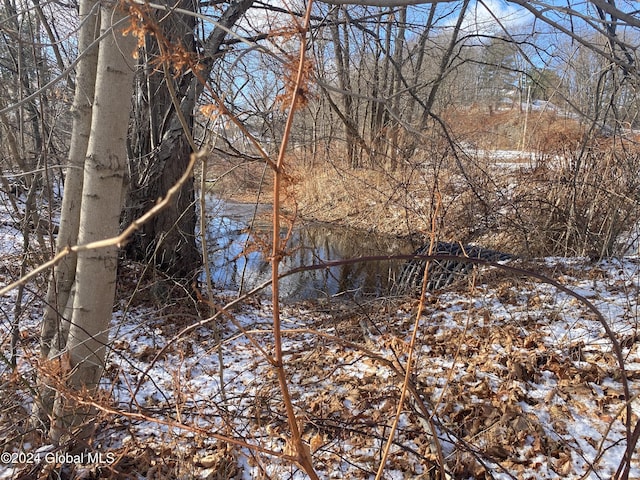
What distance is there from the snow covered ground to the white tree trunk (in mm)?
172

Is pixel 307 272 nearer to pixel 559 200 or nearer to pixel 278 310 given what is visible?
pixel 559 200

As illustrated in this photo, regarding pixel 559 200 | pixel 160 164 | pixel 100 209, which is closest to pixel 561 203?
pixel 559 200

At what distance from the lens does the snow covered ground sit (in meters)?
1.94

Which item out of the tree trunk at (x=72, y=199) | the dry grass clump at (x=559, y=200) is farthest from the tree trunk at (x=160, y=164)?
the tree trunk at (x=72, y=199)

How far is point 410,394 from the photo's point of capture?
7.79 ft

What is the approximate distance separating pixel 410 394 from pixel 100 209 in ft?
6.48

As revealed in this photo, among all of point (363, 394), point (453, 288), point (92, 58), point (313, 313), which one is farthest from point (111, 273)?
point (453, 288)

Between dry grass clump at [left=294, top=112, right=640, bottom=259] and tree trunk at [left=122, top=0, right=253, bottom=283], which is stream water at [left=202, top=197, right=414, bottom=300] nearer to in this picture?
tree trunk at [left=122, top=0, right=253, bottom=283]

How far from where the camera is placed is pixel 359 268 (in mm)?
6852

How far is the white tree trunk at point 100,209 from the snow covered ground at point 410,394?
172mm

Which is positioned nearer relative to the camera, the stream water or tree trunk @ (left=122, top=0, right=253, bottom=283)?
tree trunk @ (left=122, top=0, right=253, bottom=283)

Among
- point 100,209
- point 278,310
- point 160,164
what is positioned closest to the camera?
point 278,310

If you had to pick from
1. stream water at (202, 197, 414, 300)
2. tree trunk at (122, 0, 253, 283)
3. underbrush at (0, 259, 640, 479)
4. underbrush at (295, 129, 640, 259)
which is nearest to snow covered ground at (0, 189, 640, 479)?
underbrush at (0, 259, 640, 479)

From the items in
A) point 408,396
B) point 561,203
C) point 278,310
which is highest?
point 561,203
